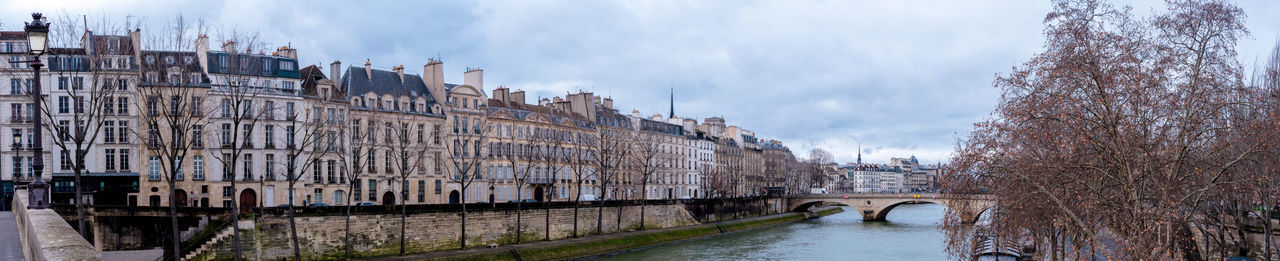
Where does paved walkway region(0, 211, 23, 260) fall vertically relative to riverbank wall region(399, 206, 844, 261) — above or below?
above

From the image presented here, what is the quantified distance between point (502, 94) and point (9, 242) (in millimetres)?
53038

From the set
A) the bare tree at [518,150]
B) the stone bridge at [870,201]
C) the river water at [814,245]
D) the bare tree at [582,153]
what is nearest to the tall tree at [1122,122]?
the river water at [814,245]

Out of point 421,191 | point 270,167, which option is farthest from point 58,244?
point 421,191

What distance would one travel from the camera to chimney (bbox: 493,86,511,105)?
65.4 meters

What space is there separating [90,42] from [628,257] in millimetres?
25929

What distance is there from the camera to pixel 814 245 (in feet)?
169

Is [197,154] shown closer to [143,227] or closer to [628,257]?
[143,227]

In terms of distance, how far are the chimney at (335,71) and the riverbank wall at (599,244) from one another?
18.0 meters

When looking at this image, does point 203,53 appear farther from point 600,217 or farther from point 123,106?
point 600,217

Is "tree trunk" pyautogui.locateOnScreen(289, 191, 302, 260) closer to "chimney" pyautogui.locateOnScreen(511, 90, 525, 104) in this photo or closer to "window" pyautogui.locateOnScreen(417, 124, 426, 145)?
"window" pyautogui.locateOnScreen(417, 124, 426, 145)

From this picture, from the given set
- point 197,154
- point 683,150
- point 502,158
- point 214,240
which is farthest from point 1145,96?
point 683,150

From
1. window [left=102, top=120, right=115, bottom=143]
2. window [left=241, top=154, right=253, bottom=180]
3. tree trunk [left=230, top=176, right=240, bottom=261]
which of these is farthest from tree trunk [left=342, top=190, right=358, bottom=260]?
window [left=102, top=120, right=115, bottom=143]

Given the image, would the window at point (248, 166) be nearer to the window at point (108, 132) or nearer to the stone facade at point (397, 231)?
the window at point (108, 132)

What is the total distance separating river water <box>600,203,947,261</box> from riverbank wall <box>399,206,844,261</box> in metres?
0.82
